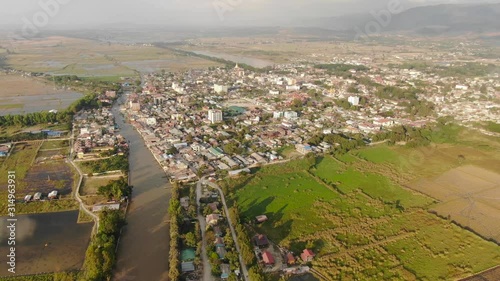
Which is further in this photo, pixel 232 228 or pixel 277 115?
pixel 277 115

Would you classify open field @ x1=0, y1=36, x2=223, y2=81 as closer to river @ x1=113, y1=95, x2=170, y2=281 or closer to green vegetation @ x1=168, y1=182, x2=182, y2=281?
river @ x1=113, y1=95, x2=170, y2=281

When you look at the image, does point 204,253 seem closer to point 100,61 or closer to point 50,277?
point 50,277

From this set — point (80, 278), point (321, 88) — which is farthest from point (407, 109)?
point (80, 278)

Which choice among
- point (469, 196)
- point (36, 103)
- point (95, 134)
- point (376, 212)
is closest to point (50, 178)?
point (95, 134)

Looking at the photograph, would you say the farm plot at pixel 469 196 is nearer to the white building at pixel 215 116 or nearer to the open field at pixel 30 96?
the white building at pixel 215 116

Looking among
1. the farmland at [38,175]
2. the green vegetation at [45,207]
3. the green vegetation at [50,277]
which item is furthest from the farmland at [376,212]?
the farmland at [38,175]

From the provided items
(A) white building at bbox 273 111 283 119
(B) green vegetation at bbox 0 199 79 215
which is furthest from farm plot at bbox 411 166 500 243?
(B) green vegetation at bbox 0 199 79 215
